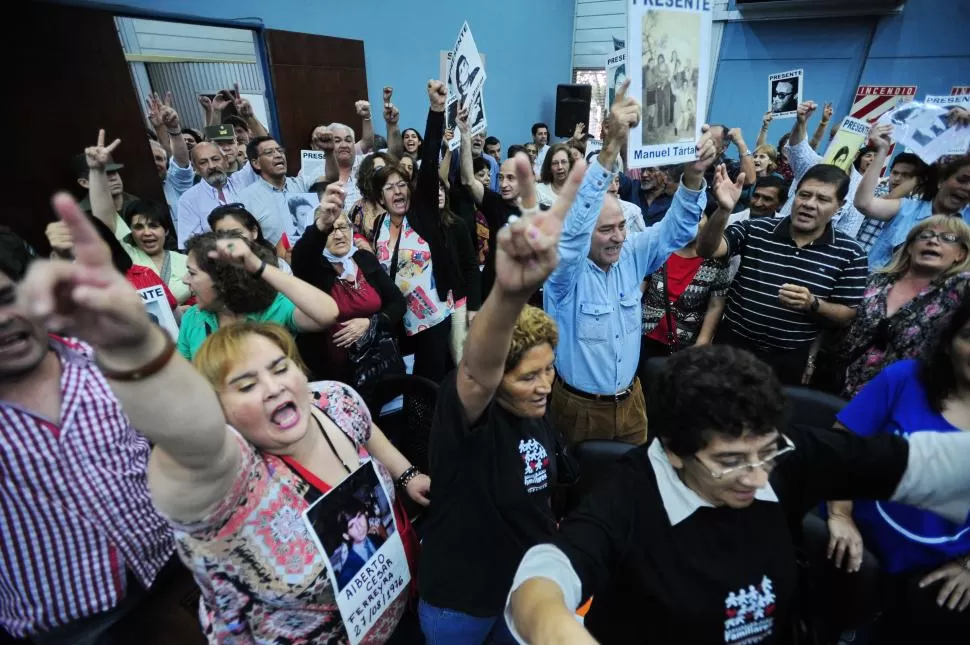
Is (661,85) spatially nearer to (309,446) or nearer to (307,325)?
(307,325)

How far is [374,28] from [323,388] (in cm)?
747

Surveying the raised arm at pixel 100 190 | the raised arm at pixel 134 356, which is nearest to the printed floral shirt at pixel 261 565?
the raised arm at pixel 134 356

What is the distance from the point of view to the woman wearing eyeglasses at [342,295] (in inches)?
89.0

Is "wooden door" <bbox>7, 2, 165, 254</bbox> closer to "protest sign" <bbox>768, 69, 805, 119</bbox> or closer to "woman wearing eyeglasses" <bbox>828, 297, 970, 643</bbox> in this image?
"woman wearing eyeglasses" <bbox>828, 297, 970, 643</bbox>

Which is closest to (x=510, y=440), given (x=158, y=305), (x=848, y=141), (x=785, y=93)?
(x=158, y=305)

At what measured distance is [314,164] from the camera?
433 centimetres

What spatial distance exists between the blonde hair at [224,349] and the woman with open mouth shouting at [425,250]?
173 centimetres

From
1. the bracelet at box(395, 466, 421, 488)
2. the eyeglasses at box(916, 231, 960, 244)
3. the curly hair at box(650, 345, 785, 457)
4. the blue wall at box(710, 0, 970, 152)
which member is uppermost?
the blue wall at box(710, 0, 970, 152)

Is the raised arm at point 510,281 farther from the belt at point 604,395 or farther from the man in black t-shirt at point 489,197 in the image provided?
the man in black t-shirt at point 489,197

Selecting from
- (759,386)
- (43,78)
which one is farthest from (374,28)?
(759,386)

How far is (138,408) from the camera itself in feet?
2.20

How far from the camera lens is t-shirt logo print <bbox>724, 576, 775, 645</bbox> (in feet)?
3.60

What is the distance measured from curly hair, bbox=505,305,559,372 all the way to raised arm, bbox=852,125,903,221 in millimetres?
2926

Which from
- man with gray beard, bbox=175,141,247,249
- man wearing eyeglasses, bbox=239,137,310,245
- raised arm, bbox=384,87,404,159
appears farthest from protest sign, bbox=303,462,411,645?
raised arm, bbox=384,87,404,159
